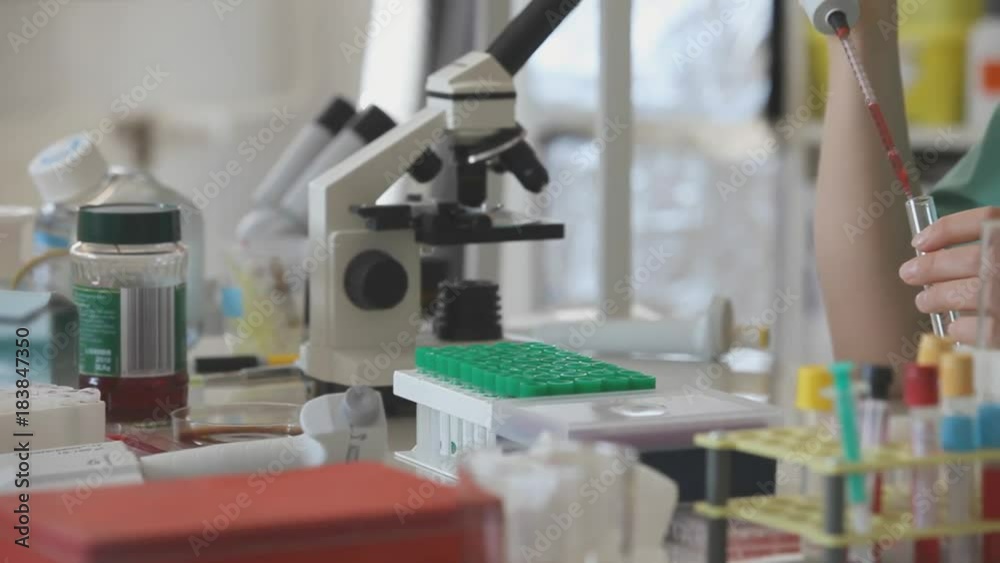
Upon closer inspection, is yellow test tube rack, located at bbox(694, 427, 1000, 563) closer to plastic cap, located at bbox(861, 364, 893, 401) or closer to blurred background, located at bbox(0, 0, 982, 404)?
plastic cap, located at bbox(861, 364, 893, 401)

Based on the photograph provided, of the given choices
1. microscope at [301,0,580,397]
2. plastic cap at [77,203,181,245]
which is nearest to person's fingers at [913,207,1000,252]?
microscope at [301,0,580,397]

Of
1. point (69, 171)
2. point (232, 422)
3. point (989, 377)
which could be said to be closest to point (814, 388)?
point (989, 377)

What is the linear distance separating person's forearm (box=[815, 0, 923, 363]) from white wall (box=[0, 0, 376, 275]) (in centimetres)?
139

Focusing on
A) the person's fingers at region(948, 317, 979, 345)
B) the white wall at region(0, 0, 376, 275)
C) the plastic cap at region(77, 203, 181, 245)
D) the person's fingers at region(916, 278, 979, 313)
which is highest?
the white wall at region(0, 0, 376, 275)

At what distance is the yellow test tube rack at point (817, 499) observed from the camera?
62 centimetres

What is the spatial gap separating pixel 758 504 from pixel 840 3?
52cm

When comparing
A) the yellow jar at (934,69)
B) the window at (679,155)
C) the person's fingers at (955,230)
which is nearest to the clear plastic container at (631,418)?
the person's fingers at (955,230)

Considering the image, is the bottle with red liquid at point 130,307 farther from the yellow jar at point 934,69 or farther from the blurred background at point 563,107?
the yellow jar at point 934,69

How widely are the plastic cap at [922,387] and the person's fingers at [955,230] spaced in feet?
1.37

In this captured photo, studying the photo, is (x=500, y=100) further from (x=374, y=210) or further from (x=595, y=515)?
(x=595, y=515)

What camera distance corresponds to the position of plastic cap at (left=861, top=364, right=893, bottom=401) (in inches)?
25.5

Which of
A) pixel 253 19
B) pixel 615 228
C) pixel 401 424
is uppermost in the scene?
pixel 253 19

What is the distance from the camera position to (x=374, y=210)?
1.21 m

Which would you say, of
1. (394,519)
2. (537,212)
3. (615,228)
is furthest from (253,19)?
(394,519)
